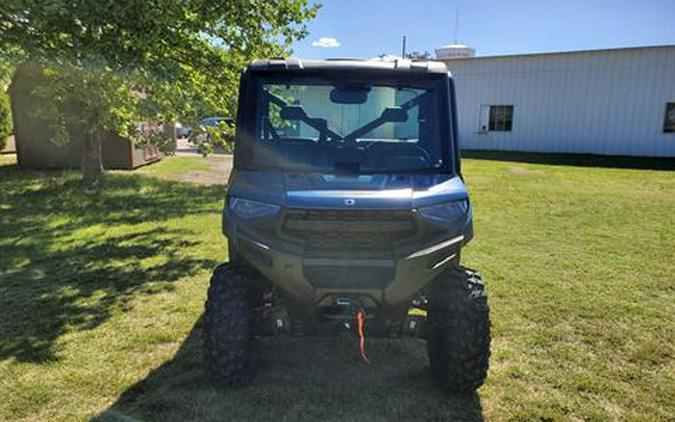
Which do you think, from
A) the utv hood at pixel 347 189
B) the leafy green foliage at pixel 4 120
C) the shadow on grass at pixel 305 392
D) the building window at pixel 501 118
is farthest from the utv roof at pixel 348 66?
the building window at pixel 501 118

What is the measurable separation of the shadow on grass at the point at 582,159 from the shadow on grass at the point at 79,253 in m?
13.8

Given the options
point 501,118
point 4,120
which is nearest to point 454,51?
point 501,118

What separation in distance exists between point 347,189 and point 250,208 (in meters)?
0.60

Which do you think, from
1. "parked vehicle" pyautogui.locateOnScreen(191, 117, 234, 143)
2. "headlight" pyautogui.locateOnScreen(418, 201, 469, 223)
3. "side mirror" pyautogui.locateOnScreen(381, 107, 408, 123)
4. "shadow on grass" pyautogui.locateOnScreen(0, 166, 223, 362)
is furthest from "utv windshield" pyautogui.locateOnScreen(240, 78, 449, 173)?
"parked vehicle" pyautogui.locateOnScreen(191, 117, 234, 143)

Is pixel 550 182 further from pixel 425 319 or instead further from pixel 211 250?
pixel 425 319

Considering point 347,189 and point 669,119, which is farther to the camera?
point 669,119

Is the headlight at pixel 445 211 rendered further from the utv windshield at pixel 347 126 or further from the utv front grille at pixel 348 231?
the utv windshield at pixel 347 126

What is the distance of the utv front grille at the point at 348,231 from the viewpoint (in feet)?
10.1

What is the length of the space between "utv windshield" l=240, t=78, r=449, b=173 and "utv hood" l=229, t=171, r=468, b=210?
0.15 m

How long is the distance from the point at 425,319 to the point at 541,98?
23.1 metres

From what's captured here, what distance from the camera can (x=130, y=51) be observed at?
6.64 m

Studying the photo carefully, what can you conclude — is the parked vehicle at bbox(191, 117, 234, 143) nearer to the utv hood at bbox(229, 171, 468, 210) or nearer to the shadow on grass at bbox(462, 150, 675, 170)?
the utv hood at bbox(229, 171, 468, 210)

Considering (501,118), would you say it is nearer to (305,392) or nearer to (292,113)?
(292,113)

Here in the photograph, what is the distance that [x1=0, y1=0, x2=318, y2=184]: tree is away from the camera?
614 cm
